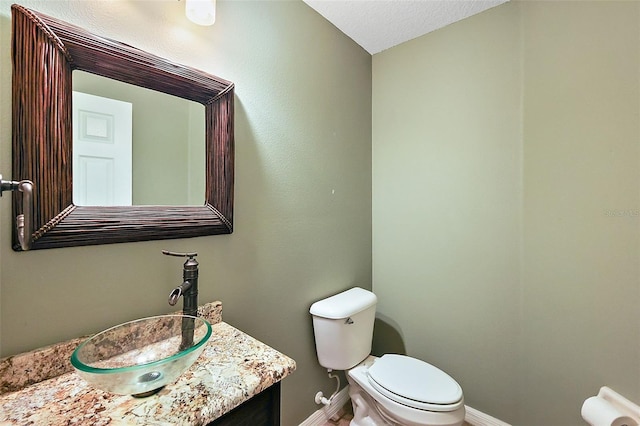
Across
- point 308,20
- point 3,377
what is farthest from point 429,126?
point 3,377

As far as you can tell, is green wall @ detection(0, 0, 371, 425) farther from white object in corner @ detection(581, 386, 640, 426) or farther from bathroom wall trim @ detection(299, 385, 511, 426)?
white object in corner @ detection(581, 386, 640, 426)

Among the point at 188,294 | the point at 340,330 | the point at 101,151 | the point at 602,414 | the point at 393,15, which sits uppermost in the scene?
the point at 393,15

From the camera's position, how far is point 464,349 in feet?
5.36

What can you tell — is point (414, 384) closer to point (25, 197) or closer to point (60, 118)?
point (25, 197)

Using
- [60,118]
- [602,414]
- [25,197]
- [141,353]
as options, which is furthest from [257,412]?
[602,414]

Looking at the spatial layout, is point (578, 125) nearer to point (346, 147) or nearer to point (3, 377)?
point (346, 147)

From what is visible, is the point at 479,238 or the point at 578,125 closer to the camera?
the point at 578,125

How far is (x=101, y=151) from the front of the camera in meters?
0.84

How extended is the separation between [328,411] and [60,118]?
6.07ft

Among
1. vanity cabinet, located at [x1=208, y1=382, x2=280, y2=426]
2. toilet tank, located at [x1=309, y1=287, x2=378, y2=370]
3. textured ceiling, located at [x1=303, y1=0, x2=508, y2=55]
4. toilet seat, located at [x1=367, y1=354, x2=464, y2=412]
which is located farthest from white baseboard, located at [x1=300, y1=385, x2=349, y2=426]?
textured ceiling, located at [x1=303, y1=0, x2=508, y2=55]

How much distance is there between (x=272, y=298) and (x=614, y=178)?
161cm

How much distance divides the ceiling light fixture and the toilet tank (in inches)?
53.4

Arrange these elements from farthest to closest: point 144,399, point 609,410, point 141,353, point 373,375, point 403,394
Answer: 1. point 373,375
2. point 403,394
3. point 609,410
4. point 141,353
5. point 144,399

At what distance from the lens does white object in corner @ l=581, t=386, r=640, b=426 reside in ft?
3.60
